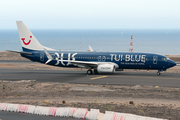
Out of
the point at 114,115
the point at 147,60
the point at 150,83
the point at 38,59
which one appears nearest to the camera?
the point at 114,115

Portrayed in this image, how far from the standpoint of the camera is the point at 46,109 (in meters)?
20.8

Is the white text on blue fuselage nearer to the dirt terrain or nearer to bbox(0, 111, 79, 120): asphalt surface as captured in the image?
the dirt terrain

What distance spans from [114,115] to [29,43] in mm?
34637

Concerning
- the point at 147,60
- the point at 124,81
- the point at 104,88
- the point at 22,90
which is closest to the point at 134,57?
the point at 147,60

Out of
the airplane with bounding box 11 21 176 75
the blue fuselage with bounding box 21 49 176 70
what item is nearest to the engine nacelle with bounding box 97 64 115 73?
the airplane with bounding box 11 21 176 75

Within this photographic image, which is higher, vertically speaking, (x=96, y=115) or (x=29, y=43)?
(x=29, y=43)

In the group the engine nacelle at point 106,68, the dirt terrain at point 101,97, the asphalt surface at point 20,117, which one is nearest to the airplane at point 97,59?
the engine nacelle at point 106,68

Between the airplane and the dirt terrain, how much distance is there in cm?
997

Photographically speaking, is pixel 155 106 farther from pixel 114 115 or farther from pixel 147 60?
pixel 147 60

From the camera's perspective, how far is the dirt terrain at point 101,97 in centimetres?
2303

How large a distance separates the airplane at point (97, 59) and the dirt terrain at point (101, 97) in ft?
32.7

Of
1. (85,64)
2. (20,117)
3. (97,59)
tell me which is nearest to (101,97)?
(20,117)

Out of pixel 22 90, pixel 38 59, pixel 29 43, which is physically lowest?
pixel 22 90

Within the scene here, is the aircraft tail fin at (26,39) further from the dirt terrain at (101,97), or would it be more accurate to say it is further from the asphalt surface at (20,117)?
the asphalt surface at (20,117)
